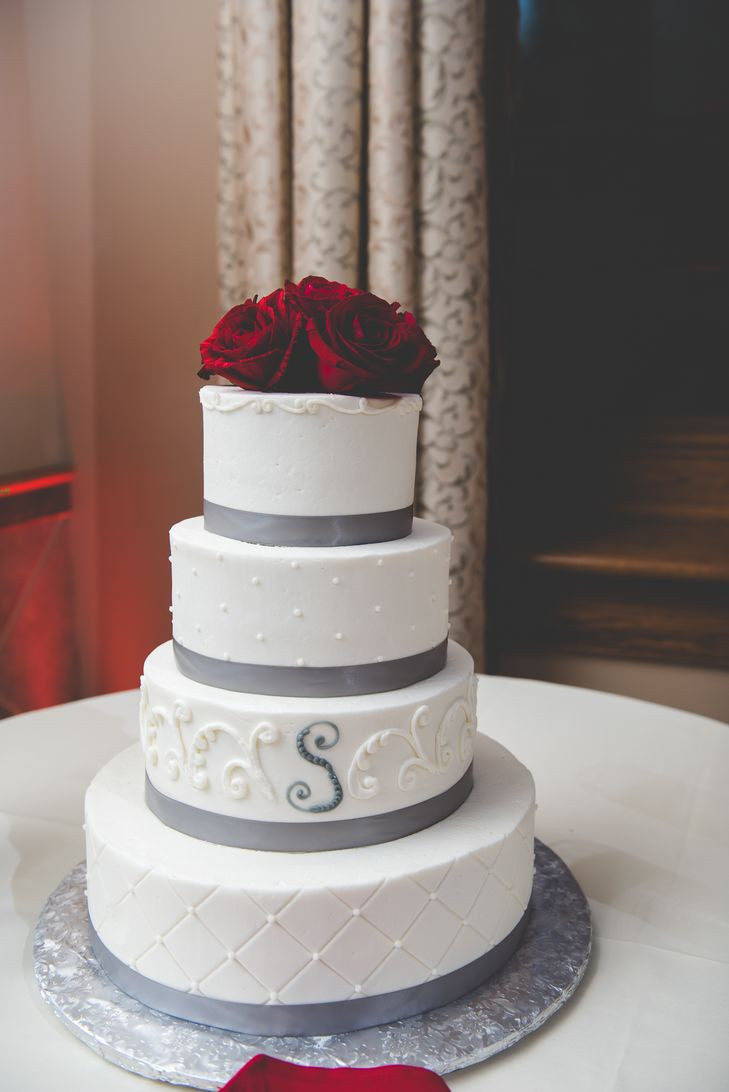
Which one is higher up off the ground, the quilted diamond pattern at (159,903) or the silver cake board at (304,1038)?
the quilted diamond pattern at (159,903)

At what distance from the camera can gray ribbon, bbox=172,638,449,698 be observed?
3.29ft

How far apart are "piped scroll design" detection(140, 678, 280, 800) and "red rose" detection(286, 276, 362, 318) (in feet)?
1.33

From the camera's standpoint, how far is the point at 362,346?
97 cm

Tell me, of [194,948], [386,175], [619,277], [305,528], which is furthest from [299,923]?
[619,277]

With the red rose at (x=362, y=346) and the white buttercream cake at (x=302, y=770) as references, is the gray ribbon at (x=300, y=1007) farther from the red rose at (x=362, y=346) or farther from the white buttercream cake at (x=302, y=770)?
the red rose at (x=362, y=346)

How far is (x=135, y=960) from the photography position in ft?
3.34

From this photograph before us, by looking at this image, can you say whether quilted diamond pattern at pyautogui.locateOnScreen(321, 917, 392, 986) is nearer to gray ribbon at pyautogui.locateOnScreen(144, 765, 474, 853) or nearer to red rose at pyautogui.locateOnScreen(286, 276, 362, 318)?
gray ribbon at pyautogui.locateOnScreen(144, 765, 474, 853)

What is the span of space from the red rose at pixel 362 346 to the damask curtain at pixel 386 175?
4.21 feet

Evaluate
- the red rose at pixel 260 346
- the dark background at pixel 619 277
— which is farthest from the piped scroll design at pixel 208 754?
the dark background at pixel 619 277

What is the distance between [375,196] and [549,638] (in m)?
1.28

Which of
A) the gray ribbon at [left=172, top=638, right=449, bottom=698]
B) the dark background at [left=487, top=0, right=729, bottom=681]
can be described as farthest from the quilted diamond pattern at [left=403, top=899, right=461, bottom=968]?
the dark background at [left=487, top=0, right=729, bottom=681]

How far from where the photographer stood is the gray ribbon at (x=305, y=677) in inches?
39.5

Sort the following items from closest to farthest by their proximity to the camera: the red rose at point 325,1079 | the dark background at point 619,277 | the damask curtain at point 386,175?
the red rose at point 325,1079 → the damask curtain at point 386,175 → the dark background at point 619,277

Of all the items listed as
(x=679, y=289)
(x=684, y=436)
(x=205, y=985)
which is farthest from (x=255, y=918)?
(x=679, y=289)
